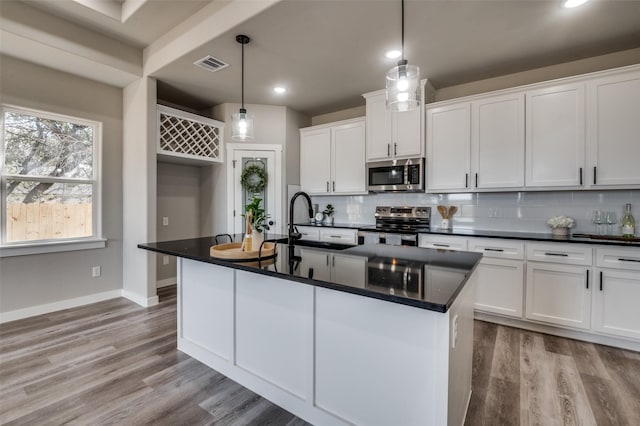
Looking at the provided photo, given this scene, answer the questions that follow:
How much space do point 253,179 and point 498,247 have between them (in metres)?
3.29

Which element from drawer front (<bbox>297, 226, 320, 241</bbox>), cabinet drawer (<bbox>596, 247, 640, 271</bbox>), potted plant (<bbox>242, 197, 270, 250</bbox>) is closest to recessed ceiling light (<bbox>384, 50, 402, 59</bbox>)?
potted plant (<bbox>242, 197, 270, 250</bbox>)

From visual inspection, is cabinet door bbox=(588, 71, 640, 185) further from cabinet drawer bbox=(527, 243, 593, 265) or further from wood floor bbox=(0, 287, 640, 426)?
wood floor bbox=(0, 287, 640, 426)

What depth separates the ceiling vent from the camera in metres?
3.15

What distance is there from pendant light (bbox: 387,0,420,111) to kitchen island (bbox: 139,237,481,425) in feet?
3.10

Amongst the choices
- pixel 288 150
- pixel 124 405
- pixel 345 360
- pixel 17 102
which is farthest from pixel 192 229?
pixel 345 360

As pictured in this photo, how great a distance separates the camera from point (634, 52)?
9.78 ft

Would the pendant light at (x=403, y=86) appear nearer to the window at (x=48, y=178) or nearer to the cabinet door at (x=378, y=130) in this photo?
the cabinet door at (x=378, y=130)

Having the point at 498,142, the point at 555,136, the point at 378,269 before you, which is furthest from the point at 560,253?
the point at 378,269

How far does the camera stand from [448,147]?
3584mm

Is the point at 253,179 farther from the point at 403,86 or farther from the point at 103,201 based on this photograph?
the point at 403,86

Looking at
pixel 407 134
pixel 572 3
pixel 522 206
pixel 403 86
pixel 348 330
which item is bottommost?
pixel 348 330

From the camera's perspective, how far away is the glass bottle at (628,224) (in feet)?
9.34

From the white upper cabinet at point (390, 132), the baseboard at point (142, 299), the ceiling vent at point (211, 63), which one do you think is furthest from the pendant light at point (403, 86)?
the baseboard at point (142, 299)

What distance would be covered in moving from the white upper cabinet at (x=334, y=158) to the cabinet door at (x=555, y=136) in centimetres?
197
